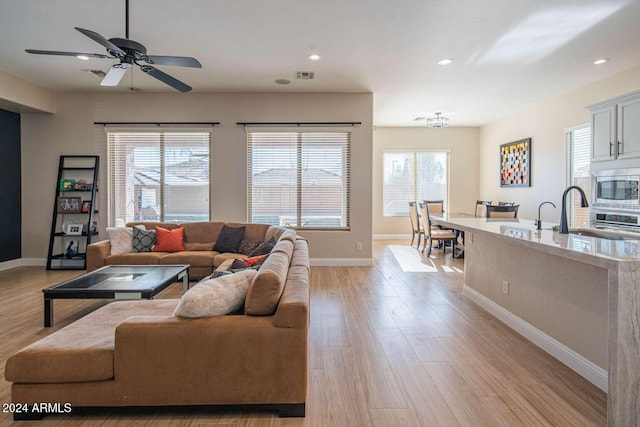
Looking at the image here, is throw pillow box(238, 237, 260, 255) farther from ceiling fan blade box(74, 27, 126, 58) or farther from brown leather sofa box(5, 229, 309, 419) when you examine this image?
brown leather sofa box(5, 229, 309, 419)

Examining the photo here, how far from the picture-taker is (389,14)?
3.35 m

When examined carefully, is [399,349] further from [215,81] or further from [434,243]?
[434,243]

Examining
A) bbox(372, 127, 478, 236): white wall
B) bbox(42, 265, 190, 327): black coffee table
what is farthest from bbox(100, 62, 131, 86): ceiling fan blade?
bbox(372, 127, 478, 236): white wall

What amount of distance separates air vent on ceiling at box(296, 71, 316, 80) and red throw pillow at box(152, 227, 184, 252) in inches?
117

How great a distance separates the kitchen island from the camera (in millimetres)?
1676

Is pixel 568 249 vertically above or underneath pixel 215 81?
underneath

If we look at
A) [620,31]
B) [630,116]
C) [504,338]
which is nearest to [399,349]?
[504,338]

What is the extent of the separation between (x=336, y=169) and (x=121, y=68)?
363 centimetres

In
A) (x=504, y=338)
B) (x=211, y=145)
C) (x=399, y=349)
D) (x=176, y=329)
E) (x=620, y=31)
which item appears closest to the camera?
(x=176, y=329)

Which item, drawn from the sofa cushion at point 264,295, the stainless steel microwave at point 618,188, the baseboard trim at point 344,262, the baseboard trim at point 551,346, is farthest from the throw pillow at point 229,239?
the stainless steel microwave at point 618,188

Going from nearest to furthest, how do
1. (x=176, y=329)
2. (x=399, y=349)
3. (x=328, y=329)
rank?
(x=176, y=329) → (x=399, y=349) → (x=328, y=329)

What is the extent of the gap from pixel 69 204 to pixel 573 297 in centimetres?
704

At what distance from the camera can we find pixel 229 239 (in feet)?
16.8

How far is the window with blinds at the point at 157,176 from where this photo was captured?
5.98 m
